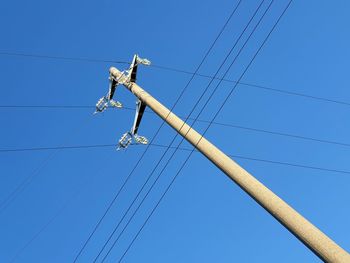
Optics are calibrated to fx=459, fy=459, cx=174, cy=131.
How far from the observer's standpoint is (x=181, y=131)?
895 centimetres

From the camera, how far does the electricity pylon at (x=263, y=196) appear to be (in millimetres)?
5887

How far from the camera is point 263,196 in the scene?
22.7 feet

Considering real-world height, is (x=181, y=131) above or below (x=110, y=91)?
below

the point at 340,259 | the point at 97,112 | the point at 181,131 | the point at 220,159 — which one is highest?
the point at 97,112

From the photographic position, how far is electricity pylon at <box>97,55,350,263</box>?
5887 millimetres

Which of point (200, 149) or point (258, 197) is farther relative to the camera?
point (200, 149)

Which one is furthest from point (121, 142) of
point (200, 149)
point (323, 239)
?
point (323, 239)

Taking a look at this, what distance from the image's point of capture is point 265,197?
6906 mm

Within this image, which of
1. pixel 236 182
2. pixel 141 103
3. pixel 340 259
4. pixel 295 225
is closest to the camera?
pixel 340 259

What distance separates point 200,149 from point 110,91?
5.71 meters

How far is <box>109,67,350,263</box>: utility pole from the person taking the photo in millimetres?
5879

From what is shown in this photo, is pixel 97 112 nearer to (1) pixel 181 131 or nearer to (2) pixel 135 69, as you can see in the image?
(2) pixel 135 69

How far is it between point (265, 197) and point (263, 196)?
0.13 ft

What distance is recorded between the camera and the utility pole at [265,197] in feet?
19.3
